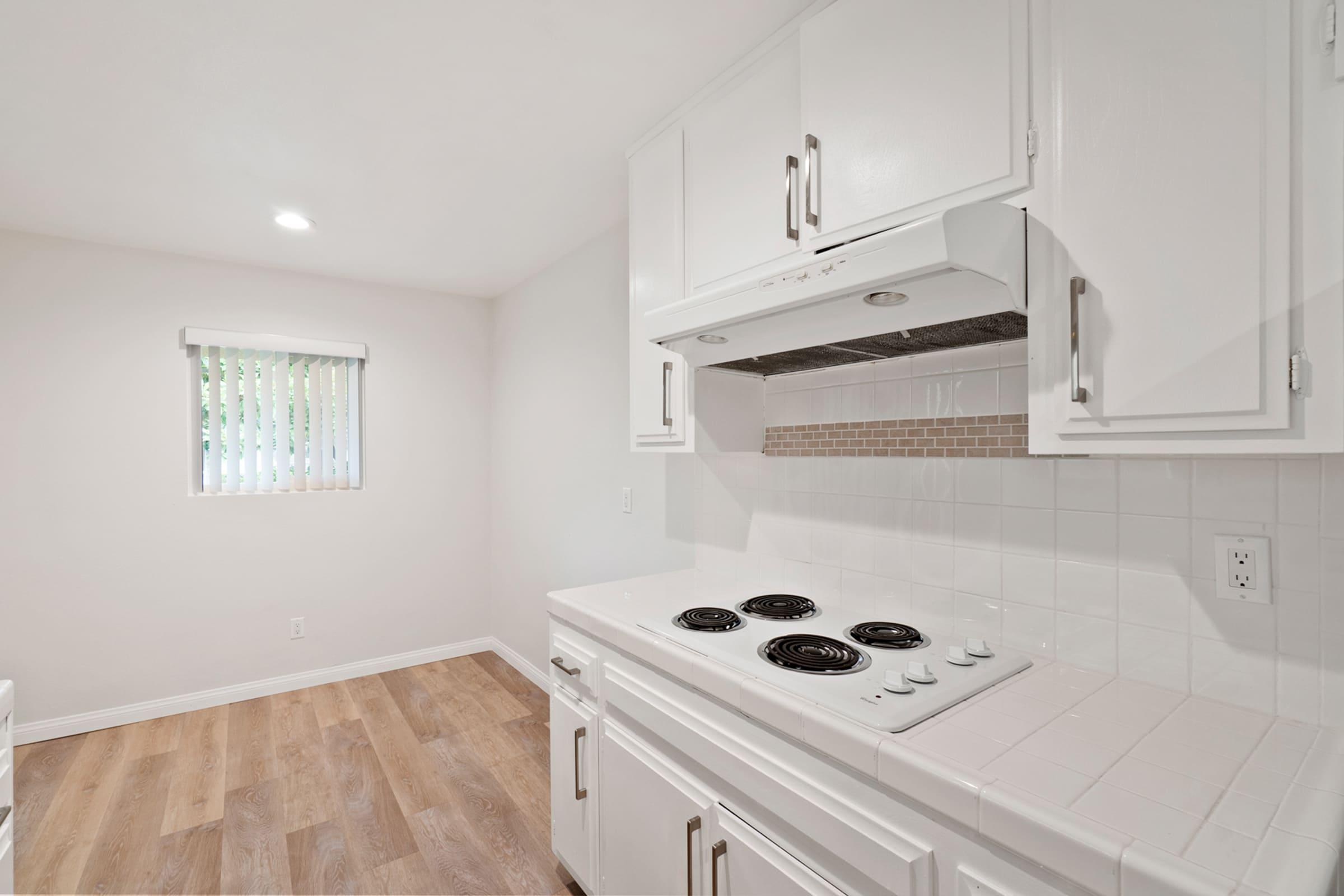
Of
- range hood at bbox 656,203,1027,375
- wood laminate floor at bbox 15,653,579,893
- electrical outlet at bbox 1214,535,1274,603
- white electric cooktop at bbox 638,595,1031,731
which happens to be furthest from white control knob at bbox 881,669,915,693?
wood laminate floor at bbox 15,653,579,893

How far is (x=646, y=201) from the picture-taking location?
1974 millimetres

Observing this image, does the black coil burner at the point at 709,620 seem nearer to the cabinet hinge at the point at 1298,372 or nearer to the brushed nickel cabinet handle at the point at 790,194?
the brushed nickel cabinet handle at the point at 790,194

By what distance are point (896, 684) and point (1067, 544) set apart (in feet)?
1.69

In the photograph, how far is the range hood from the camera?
0.99 metres

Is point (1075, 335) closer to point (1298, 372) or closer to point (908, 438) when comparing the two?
point (1298, 372)

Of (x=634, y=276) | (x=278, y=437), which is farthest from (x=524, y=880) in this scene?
(x=278, y=437)

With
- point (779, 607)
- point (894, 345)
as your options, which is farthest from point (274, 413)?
point (894, 345)

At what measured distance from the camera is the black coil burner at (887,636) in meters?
1.38

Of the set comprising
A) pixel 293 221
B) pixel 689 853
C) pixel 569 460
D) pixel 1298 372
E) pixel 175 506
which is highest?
pixel 293 221

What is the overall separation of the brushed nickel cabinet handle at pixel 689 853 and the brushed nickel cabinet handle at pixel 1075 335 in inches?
44.1

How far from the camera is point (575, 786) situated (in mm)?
1772

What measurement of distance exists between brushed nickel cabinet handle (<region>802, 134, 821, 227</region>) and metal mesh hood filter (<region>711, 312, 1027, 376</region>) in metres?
0.30

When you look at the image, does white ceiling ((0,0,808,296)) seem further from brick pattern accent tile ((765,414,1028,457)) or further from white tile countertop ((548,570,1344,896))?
white tile countertop ((548,570,1344,896))

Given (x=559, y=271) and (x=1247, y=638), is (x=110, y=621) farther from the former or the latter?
(x=1247, y=638)
